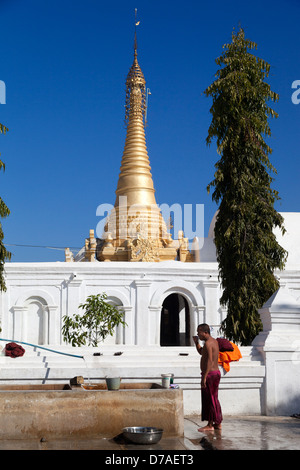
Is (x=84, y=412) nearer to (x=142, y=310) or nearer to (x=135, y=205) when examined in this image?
(x=142, y=310)

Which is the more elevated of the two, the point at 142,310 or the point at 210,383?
the point at 142,310

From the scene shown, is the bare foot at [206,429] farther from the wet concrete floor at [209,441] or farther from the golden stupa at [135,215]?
the golden stupa at [135,215]

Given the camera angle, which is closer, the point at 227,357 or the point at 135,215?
the point at 227,357

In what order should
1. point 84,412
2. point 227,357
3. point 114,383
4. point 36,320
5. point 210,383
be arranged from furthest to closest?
point 36,320 → point 227,357 → point 210,383 → point 114,383 → point 84,412

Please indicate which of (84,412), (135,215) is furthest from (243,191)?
(135,215)

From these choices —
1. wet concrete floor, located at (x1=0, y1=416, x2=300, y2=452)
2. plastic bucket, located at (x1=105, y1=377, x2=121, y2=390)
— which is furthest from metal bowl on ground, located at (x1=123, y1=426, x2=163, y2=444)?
plastic bucket, located at (x1=105, y1=377, x2=121, y2=390)

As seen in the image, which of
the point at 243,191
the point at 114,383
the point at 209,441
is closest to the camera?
the point at 209,441

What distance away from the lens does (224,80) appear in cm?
1554

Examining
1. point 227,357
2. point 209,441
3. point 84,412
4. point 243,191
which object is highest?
point 243,191

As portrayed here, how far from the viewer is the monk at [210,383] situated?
747 centimetres

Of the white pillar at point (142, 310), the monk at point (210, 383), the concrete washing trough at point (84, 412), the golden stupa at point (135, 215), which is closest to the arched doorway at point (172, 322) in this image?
the golden stupa at point (135, 215)

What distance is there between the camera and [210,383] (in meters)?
7.57

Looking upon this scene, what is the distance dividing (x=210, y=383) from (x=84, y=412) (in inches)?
72.3

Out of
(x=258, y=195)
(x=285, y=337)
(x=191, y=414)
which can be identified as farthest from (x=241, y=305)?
(x=191, y=414)
